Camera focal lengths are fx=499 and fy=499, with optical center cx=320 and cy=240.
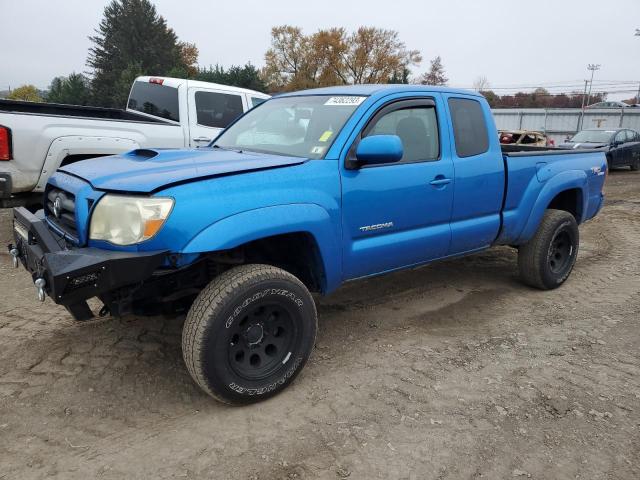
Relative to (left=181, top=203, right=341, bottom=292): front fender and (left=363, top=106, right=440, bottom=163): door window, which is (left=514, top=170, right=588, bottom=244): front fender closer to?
(left=363, top=106, right=440, bottom=163): door window

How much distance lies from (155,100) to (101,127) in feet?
6.72

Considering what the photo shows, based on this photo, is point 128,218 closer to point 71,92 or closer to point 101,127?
point 101,127

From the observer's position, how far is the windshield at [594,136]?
644 inches

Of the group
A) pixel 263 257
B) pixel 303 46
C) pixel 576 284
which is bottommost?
pixel 576 284

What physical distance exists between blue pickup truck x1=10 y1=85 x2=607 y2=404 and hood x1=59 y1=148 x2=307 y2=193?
1cm

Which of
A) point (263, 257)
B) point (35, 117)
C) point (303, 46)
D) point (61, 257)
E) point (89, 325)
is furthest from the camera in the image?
point (303, 46)

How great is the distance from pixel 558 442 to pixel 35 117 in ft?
18.2

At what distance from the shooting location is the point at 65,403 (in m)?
2.89

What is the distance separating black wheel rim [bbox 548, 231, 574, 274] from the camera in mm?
4945

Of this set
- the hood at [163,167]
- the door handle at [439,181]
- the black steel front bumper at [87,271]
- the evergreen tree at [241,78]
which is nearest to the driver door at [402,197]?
the door handle at [439,181]

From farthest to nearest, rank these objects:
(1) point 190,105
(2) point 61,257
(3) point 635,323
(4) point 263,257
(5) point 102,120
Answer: (1) point 190,105 < (5) point 102,120 < (3) point 635,323 < (4) point 263,257 < (2) point 61,257

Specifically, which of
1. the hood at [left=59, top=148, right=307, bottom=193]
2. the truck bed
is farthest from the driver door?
the truck bed

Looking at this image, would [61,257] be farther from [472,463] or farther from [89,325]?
[472,463]

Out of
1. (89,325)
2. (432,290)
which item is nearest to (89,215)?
(89,325)
